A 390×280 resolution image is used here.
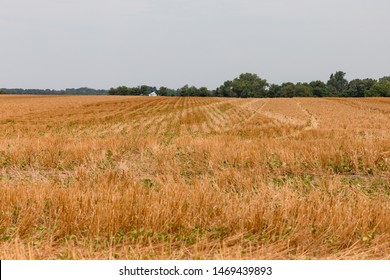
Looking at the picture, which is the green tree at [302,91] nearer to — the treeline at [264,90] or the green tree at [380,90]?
the treeline at [264,90]

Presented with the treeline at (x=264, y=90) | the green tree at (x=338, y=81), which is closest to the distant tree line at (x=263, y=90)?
the treeline at (x=264, y=90)

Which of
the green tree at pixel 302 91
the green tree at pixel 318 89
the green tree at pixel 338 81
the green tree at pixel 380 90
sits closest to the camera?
the green tree at pixel 380 90

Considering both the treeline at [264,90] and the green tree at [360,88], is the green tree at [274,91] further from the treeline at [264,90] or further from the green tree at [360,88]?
the green tree at [360,88]

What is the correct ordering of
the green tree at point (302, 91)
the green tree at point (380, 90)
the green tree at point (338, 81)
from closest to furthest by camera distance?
the green tree at point (380, 90) → the green tree at point (302, 91) → the green tree at point (338, 81)

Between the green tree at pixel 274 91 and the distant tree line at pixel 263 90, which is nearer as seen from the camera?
the distant tree line at pixel 263 90

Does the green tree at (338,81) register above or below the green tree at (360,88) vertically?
above

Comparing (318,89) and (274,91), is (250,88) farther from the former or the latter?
(318,89)

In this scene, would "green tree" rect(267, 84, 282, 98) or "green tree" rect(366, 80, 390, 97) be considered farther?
"green tree" rect(267, 84, 282, 98)

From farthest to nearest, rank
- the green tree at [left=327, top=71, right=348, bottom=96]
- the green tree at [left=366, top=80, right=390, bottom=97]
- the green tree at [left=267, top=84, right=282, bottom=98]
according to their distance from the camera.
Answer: the green tree at [left=327, top=71, right=348, bottom=96], the green tree at [left=267, top=84, right=282, bottom=98], the green tree at [left=366, top=80, right=390, bottom=97]

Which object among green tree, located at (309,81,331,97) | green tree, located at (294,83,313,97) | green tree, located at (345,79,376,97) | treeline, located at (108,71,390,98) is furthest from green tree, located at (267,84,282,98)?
green tree, located at (345,79,376,97)

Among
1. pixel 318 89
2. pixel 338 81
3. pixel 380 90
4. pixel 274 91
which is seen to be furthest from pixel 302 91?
pixel 338 81

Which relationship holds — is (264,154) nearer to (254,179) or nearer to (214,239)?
(254,179)

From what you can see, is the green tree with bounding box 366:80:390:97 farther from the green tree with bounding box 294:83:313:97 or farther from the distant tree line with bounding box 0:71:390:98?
the green tree with bounding box 294:83:313:97

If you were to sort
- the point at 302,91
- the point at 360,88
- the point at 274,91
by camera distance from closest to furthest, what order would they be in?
the point at 360,88
the point at 302,91
the point at 274,91
